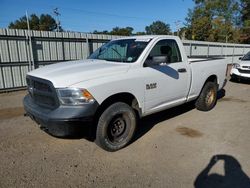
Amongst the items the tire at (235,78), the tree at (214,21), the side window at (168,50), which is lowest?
the tire at (235,78)

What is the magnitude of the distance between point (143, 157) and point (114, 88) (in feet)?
4.08

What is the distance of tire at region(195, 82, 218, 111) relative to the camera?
5.75 metres

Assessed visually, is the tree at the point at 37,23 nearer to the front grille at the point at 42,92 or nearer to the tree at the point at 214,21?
the tree at the point at 214,21

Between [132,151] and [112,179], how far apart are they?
85 centimetres

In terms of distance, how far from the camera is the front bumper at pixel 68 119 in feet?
10.3

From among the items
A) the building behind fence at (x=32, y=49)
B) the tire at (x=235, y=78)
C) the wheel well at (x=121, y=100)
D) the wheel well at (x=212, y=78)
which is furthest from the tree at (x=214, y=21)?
the wheel well at (x=121, y=100)

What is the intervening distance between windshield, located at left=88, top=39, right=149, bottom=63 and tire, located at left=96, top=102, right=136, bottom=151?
0.98 meters

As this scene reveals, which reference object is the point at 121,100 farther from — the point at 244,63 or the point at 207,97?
the point at 244,63

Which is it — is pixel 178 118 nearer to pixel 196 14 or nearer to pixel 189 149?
pixel 189 149

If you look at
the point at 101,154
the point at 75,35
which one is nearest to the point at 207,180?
the point at 101,154

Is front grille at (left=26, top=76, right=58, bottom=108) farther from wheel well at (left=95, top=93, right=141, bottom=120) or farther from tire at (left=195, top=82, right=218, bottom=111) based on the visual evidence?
tire at (left=195, top=82, right=218, bottom=111)

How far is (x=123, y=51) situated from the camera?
14.7 ft

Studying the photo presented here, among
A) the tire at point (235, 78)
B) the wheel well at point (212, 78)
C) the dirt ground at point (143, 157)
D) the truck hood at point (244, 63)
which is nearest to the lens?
the dirt ground at point (143, 157)

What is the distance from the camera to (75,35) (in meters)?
10.9
